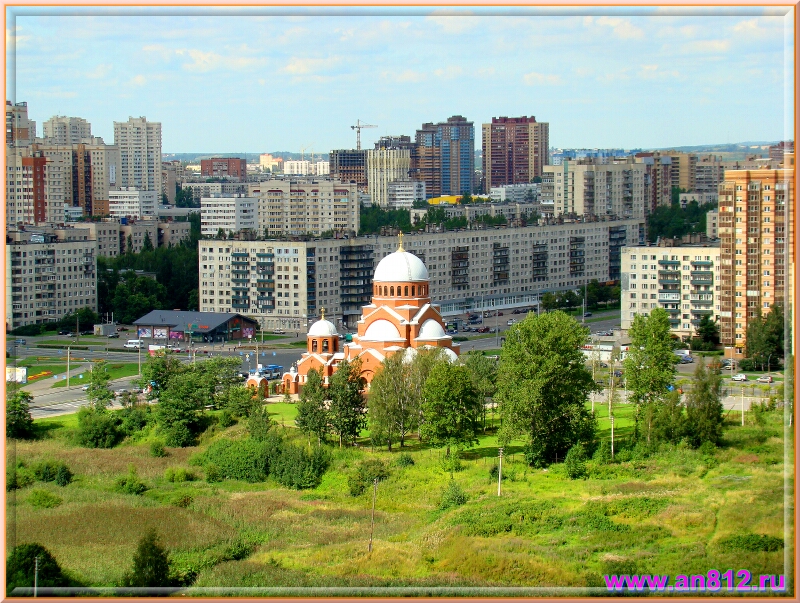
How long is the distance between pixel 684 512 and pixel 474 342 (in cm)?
2161

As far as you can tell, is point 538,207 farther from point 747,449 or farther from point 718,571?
point 718,571

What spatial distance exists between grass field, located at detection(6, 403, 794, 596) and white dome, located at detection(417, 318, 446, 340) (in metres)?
4.14

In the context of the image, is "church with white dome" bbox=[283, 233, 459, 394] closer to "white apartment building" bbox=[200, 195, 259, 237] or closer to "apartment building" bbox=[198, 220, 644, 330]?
"apartment building" bbox=[198, 220, 644, 330]

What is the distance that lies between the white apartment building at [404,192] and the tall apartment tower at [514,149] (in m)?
11.5

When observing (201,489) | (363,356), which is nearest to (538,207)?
(363,356)

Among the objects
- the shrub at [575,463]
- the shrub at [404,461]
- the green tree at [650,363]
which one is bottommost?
the shrub at [404,461]

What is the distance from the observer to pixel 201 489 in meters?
22.0

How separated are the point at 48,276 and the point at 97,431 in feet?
58.9

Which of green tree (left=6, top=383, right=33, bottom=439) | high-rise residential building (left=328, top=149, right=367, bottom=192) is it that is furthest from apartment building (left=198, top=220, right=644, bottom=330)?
high-rise residential building (left=328, top=149, right=367, bottom=192)

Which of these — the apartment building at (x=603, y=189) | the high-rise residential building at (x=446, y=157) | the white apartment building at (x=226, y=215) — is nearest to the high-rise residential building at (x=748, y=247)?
the apartment building at (x=603, y=189)

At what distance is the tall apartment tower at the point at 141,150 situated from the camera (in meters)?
83.6

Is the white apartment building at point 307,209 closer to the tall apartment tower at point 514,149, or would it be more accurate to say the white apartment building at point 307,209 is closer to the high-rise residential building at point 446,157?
the high-rise residential building at point 446,157

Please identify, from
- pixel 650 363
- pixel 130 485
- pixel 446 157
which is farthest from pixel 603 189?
pixel 130 485

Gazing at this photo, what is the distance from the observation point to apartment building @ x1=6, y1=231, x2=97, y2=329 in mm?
40750
